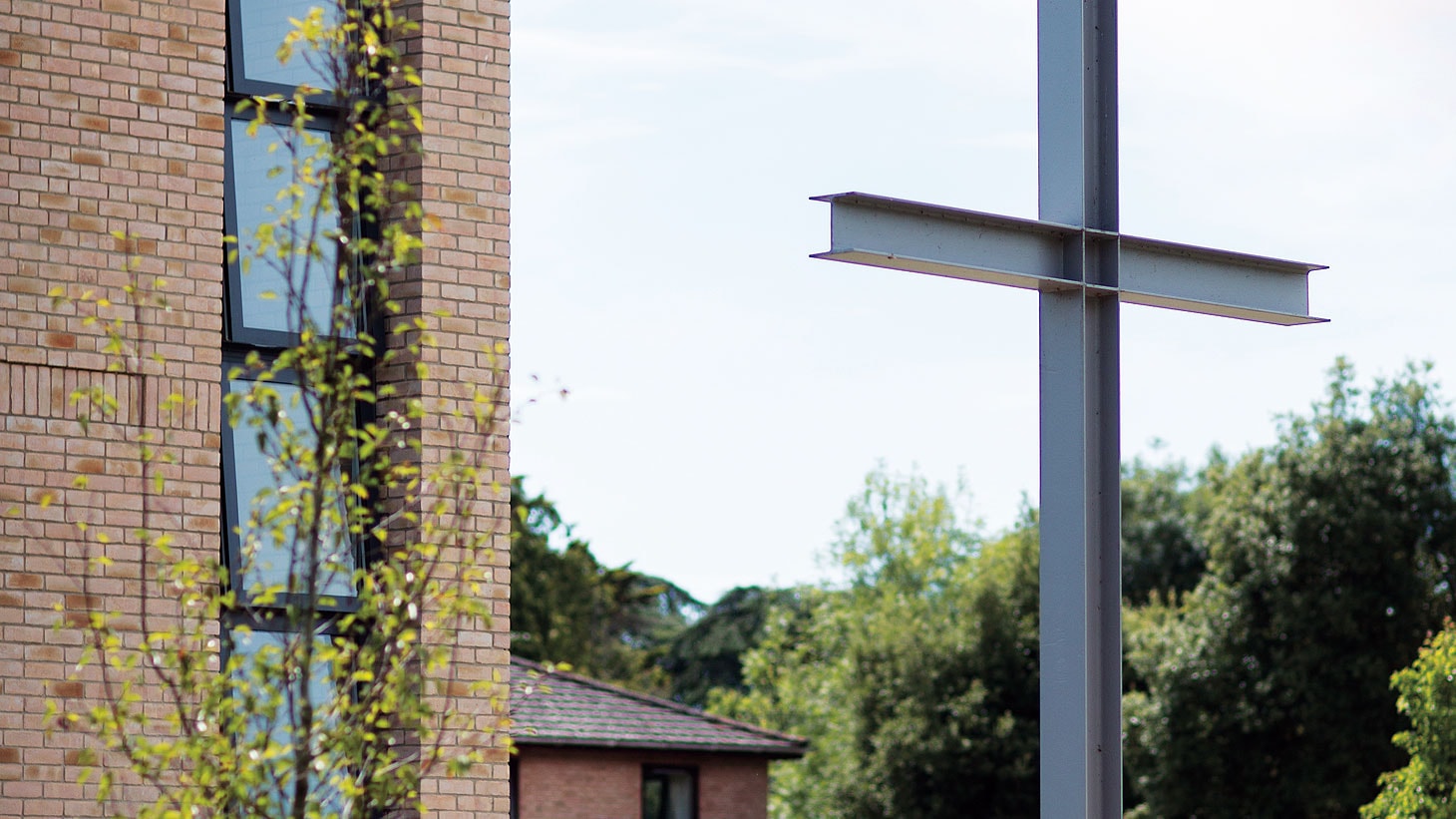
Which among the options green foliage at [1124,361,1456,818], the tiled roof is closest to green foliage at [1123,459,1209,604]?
green foliage at [1124,361,1456,818]

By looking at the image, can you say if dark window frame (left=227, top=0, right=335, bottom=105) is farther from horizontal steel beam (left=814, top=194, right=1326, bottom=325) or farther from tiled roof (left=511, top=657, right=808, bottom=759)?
tiled roof (left=511, top=657, right=808, bottom=759)

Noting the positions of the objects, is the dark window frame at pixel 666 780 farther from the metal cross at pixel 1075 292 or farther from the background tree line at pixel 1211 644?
the metal cross at pixel 1075 292

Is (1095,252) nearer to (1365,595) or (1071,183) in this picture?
(1071,183)

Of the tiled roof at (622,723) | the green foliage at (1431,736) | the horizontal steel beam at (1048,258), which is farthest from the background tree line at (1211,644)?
the horizontal steel beam at (1048,258)

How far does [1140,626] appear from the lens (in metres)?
39.1

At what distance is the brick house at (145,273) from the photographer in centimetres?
759

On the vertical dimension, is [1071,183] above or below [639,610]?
above

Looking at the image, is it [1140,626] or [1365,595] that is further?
[1140,626]

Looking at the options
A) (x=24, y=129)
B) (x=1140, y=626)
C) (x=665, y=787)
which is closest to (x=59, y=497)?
(x=24, y=129)

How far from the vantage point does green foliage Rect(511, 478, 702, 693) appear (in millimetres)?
48438

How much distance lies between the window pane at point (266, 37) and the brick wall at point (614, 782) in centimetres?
1627

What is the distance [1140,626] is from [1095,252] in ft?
111

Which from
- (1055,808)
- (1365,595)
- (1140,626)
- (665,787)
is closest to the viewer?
(1055,808)

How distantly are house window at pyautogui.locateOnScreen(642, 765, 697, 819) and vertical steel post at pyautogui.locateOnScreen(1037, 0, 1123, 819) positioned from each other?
68.2ft
